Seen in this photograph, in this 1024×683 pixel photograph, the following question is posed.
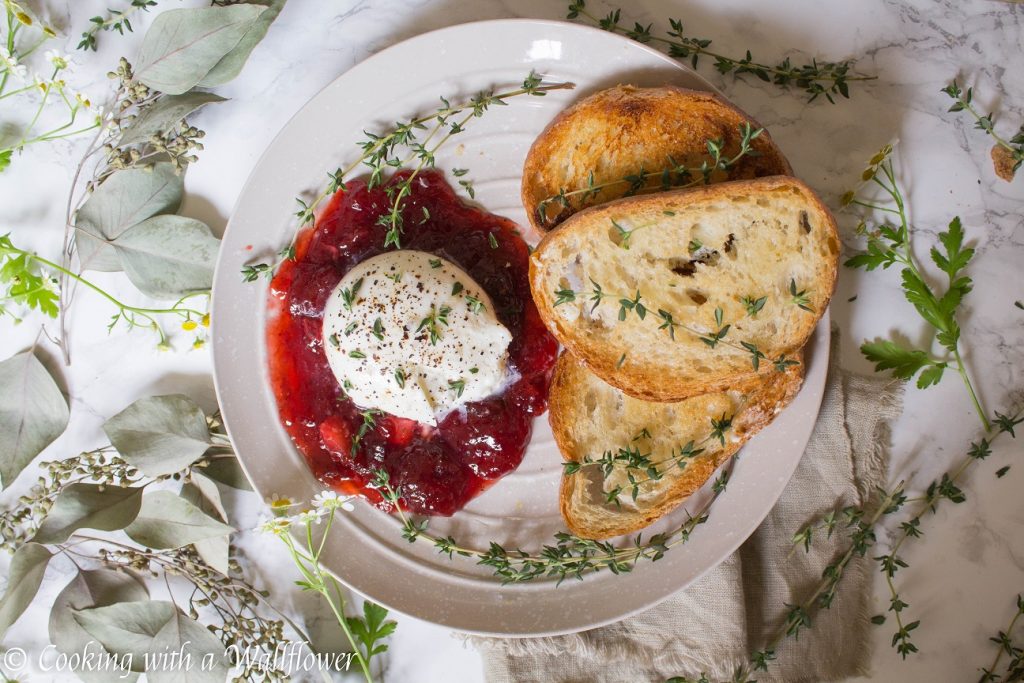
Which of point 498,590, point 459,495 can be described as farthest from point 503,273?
point 498,590

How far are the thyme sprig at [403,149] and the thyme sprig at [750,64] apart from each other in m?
0.40

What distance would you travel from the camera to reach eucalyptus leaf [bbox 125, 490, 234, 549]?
10.2 ft

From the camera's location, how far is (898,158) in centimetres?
314

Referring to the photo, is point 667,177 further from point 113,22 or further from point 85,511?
point 85,511

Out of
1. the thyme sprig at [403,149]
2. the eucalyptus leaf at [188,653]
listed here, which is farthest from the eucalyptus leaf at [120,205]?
the eucalyptus leaf at [188,653]

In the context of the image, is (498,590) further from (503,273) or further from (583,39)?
(583,39)

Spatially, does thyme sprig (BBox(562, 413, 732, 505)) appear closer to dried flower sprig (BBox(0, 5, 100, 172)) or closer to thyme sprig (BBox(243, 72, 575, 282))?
thyme sprig (BBox(243, 72, 575, 282))

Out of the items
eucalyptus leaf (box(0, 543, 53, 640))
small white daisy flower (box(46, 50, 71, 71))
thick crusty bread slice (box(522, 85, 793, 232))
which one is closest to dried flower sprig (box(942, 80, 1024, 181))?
thick crusty bread slice (box(522, 85, 793, 232))

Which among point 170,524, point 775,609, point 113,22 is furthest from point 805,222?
point 113,22

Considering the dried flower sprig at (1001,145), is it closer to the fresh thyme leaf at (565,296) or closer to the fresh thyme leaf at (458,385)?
the fresh thyme leaf at (565,296)

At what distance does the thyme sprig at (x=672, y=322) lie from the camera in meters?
2.45

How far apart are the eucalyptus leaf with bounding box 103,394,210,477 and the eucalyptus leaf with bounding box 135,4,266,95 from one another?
1326mm

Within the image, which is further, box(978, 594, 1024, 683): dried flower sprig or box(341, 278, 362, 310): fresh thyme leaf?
box(978, 594, 1024, 683): dried flower sprig

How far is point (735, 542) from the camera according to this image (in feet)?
9.82
